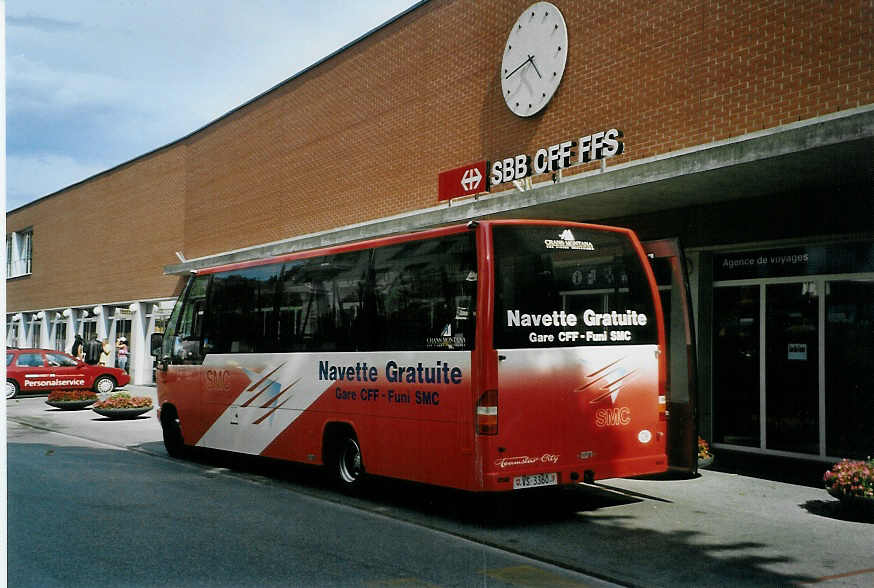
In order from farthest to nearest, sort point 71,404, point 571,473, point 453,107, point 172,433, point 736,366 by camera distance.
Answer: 1. point 71,404
2. point 453,107
3. point 172,433
4. point 736,366
5. point 571,473

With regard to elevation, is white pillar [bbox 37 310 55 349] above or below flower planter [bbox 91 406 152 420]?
above

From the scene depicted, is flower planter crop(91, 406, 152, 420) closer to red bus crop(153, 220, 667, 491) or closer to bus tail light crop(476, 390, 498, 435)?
red bus crop(153, 220, 667, 491)

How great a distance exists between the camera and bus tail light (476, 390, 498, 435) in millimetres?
7758

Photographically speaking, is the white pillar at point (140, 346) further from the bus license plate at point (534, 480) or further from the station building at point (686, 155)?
the bus license plate at point (534, 480)

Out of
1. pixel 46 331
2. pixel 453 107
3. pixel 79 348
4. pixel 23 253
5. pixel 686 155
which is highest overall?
pixel 453 107

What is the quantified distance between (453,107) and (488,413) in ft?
40.9

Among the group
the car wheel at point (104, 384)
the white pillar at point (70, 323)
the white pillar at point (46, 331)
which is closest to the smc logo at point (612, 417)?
the car wheel at point (104, 384)

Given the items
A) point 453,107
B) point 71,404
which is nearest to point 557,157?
point 453,107

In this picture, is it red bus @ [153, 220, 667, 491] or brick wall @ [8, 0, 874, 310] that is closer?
red bus @ [153, 220, 667, 491]

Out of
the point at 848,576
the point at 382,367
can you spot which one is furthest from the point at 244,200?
the point at 848,576

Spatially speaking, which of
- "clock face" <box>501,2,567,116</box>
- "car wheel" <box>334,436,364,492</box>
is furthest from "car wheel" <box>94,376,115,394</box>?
"car wheel" <box>334,436,364,492</box>

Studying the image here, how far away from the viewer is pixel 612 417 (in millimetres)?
8562

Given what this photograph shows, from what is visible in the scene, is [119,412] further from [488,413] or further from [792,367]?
[792,367]

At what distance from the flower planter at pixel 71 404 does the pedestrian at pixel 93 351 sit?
12.2 meters
